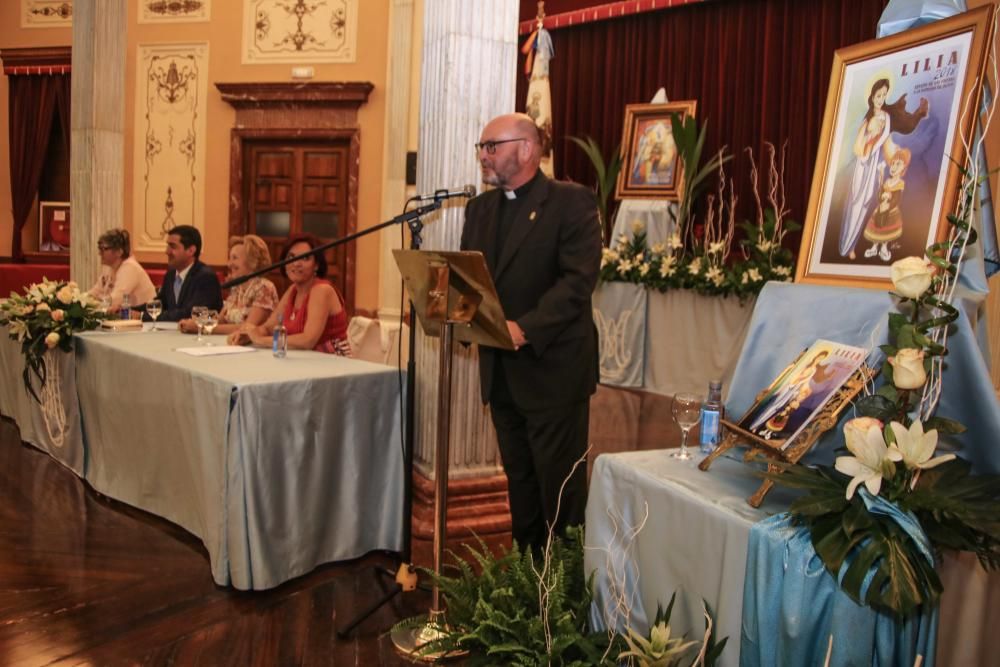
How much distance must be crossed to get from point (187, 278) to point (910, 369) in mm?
4356

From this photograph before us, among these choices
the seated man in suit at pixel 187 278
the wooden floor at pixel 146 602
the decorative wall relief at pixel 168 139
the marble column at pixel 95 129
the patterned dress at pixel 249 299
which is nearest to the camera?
the wooden floor at pixel 146 602

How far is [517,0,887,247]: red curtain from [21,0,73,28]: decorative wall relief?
17.4 ft

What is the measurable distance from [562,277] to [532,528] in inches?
33.7

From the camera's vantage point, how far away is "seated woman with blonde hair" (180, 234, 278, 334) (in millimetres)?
4266

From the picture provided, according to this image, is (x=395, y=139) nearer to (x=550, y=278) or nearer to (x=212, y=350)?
(x=212, y=350)

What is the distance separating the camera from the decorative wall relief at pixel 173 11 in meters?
8.73

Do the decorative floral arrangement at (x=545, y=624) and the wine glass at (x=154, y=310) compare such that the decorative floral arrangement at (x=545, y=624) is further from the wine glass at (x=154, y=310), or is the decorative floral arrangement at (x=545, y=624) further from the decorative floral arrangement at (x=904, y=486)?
the wine glass at (x=154, y=310)

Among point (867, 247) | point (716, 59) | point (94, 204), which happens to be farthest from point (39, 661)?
point (716, 59)

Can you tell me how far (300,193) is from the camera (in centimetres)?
878

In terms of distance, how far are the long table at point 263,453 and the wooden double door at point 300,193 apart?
505cm

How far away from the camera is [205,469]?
303 centimetres

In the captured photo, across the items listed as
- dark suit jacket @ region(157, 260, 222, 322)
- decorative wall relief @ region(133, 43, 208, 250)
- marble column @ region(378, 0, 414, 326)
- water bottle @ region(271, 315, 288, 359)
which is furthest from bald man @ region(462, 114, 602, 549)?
decorative wall relief @ region(133, 43, 208, 250)

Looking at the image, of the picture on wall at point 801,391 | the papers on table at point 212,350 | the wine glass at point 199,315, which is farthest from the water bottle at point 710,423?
the wine glass at point 199,315

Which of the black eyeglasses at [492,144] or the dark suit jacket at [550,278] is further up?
the black eyeglasses at [492,144]
